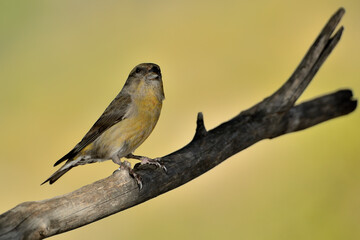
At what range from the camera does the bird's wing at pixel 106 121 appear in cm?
361

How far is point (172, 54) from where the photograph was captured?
258 inches

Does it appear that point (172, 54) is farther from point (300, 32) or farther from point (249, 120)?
point (249, 120)

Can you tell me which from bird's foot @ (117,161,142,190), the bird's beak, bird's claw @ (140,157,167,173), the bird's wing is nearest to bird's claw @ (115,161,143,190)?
bird's foot @ (117,161,142,190)

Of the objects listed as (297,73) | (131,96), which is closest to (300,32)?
(297,73)

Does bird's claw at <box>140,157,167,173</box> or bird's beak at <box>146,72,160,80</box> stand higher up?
bird's beak at <box>146,72,160,80</box>

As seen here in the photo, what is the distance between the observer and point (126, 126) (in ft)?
11.7

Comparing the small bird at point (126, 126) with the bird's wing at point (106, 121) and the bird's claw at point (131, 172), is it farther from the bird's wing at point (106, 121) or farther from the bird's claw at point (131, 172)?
the bird's claw at point (131, 172)

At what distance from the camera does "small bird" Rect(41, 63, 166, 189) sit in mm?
3561

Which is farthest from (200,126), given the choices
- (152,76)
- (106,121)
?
(106,121)

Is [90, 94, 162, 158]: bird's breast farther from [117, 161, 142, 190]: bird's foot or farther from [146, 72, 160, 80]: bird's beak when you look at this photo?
[117, 161, 142, 190]: bird's foot

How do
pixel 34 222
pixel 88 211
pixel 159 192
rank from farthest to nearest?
pixel 159 192
pixel 88 211
pixel 34 222

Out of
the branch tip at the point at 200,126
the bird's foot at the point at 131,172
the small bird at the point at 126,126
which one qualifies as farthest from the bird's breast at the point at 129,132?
the branch tip at the point at 200,126

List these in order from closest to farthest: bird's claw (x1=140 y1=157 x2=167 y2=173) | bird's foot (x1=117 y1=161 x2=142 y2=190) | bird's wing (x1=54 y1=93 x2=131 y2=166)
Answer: bird's foot (x1=117 y1=161 x2=142 y2=190)
bird's claw (x1=140 y1=157 x2=167 y2=173)
bird's wing (x1=54 y1=93 x2=131 y2=166)

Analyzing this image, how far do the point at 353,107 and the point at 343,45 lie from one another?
7.02 ft
